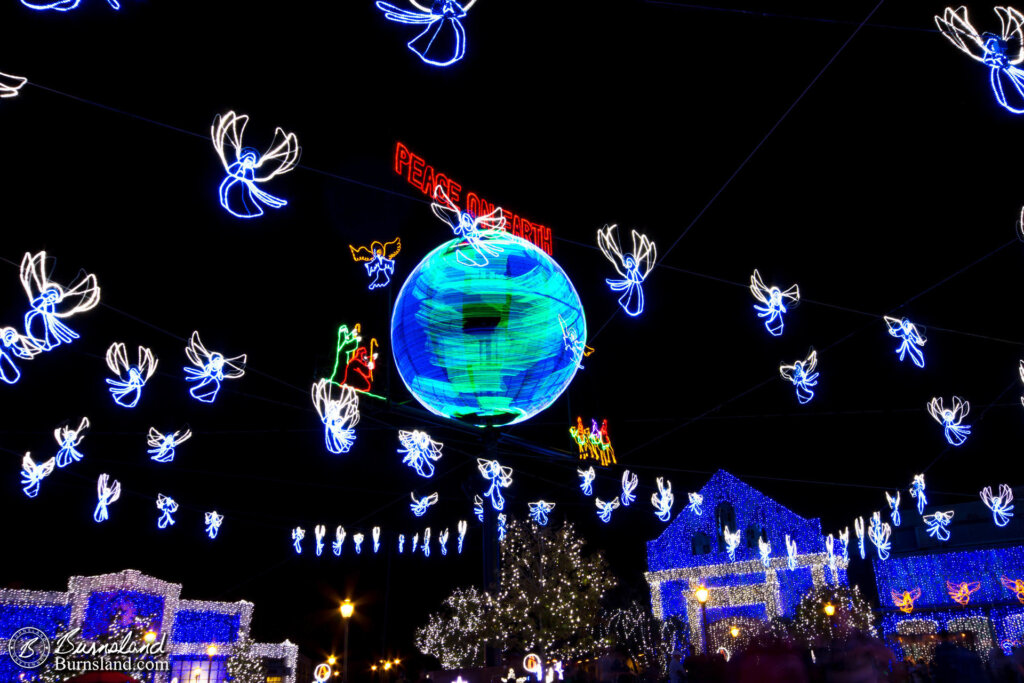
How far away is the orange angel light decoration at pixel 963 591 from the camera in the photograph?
35284 millimetres

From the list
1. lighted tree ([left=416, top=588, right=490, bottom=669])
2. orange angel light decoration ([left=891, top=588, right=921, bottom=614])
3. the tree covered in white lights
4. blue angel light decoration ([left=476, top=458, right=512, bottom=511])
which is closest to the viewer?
blue angel light decoration ([left=476, top=458, right=512, bottom=511])

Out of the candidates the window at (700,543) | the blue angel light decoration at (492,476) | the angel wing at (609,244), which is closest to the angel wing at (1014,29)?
the angel wing at (609,244)

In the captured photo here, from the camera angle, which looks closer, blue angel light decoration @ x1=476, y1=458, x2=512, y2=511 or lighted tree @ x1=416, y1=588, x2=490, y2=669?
blue angel light decoration @ x1=476, y1=458, x2=512, y2=511

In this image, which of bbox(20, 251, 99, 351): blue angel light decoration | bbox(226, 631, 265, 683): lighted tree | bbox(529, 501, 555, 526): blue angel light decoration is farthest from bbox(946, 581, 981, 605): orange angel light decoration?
bbox(20, 251, 99, 351): blue angel light decoration

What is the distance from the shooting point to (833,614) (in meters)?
31.3

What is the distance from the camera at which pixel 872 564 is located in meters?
39.8

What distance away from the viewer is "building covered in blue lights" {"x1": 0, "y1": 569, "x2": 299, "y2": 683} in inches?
1176

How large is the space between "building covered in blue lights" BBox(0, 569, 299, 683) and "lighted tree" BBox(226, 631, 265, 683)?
3.22 feet

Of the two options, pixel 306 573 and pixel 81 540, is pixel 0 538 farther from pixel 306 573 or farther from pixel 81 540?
pixel 306 573

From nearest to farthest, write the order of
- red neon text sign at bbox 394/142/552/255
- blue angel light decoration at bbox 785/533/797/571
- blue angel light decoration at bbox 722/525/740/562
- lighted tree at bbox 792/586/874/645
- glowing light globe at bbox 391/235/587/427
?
1. glowing light globe at bbox 391/235/587/427
2. red neon text sign at bbox 394/142/552/255
3. lighted tree at bbox 792/586/874/645
4. blue angel light decoration at bbox 785/533/797/571
5. blue angel light decoration at bbox 722/525/740/562

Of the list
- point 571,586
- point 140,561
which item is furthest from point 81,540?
point 571,586

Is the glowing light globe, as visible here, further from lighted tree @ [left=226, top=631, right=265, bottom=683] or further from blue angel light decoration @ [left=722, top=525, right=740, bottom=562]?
blue angel light decoration @ [left=722, top=525, right=740, bottom=562]

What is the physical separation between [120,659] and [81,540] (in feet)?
61.4

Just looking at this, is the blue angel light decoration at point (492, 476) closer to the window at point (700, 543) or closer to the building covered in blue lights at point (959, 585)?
the building covered in blue lights at point (959, 585)
